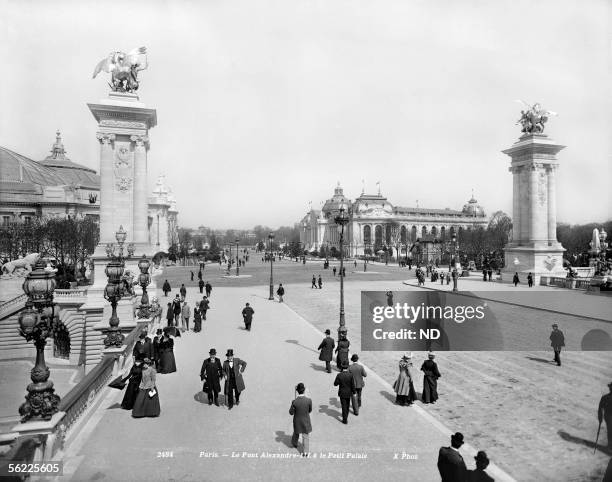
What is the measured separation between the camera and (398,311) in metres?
23.8

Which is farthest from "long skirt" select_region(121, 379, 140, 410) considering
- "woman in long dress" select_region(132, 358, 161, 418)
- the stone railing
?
the stone railing

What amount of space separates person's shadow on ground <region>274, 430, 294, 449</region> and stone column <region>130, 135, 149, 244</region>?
77.6 feet

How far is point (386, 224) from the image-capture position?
140m

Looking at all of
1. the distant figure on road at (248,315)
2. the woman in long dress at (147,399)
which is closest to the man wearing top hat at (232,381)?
the woman in long dress at (147,399)

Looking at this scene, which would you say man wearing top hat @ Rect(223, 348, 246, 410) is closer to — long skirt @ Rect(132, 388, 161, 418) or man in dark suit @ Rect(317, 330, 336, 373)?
long skirt @ Rect(132, 388, 161, 418)

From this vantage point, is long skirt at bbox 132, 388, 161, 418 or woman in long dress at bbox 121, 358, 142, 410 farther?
woman in long dress at bbox 121, 358, 142, 410

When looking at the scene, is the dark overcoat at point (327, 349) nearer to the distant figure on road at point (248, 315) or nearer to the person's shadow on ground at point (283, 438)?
the person's shadow on ground at point (283, 438)

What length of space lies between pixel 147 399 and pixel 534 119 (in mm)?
43404

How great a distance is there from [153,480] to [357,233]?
136 metres

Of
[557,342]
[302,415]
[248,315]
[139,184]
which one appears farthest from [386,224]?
[302,415]

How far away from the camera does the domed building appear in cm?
13575

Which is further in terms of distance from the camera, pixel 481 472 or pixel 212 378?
pixel 212 378

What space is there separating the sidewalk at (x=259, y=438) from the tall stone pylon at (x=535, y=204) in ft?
109

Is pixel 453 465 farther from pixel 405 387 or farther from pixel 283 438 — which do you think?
pixel 405 387
